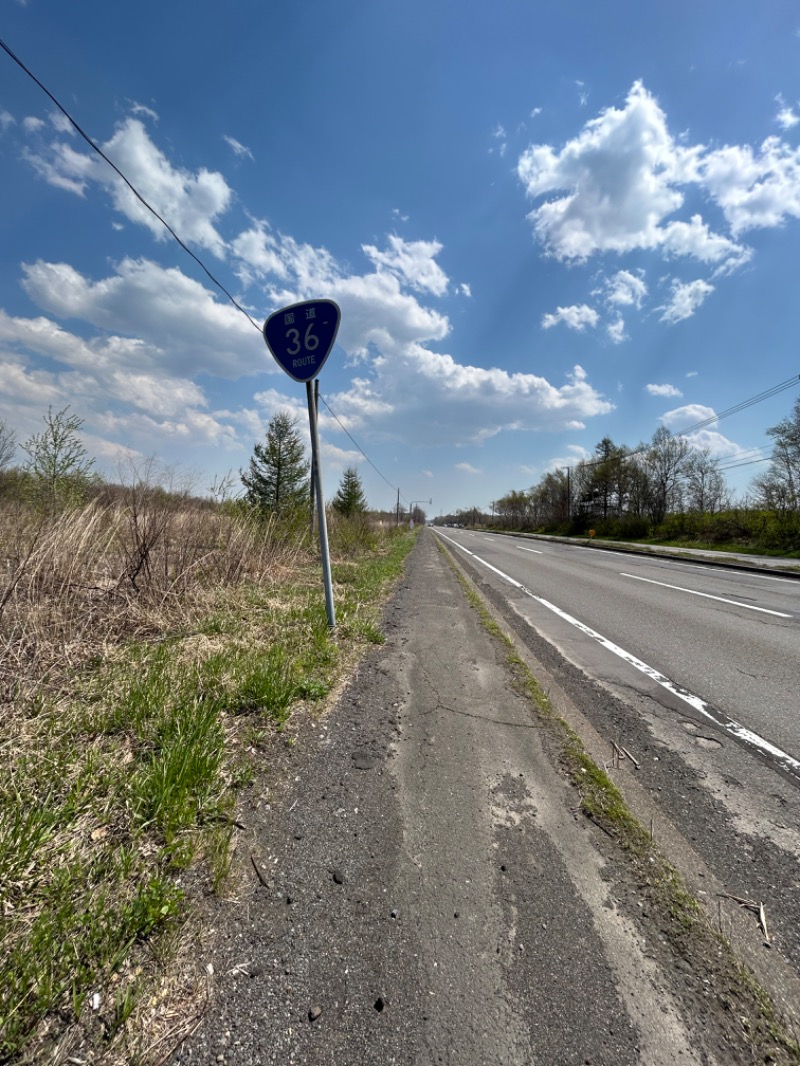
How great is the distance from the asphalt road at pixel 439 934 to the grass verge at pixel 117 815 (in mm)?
174

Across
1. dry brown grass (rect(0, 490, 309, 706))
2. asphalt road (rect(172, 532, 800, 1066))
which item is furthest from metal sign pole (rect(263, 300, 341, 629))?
asphalt road (rect(172, 532, 800, 1066))

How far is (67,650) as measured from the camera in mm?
3322

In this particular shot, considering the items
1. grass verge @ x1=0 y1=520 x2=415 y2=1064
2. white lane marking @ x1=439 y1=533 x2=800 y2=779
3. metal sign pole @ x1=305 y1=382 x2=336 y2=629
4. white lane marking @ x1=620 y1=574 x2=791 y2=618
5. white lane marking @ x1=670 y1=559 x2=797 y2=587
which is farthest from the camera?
white lane marking @ x1=670 y1=559 x2=797 y2=587

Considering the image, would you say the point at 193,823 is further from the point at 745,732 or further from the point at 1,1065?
the point at 745,732

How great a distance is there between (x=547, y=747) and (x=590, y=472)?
51.6m

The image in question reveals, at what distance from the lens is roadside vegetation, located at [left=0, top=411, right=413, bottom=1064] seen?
1.17 m

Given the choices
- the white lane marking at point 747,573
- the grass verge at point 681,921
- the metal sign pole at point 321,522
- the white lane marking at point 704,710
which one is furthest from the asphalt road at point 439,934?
the white lane marking at point 747,573

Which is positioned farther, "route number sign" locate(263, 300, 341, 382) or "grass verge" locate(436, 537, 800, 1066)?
"route number sign" locate(263, 300, 341, 382)

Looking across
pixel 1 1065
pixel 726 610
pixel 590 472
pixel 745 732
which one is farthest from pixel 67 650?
pixel 590 472

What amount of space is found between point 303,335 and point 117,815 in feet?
13.6

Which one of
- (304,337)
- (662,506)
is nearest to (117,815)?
(304,337)

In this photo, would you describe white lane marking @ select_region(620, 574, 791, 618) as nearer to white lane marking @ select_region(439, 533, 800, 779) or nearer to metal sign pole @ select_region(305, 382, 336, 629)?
white lane marking @ select_region(439, 533, 800, 779)

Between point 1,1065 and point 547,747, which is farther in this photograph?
point 547,747

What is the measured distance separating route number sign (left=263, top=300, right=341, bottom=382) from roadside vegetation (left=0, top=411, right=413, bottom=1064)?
2.53m
